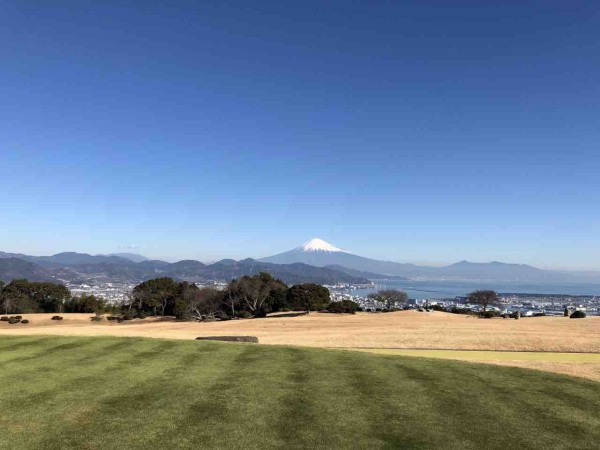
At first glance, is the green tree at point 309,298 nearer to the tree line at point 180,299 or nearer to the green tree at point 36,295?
the tree line at point 180,299

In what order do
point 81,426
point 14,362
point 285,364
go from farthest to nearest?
point 285,364
point 14,362
point 81,426

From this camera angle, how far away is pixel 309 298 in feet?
248

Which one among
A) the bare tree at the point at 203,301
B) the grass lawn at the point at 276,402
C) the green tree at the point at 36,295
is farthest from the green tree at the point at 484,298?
the green tree at the point at 36,295

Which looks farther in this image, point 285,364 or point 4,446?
point 285,364

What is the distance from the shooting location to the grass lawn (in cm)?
976

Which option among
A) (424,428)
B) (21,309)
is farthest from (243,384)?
(21,309)

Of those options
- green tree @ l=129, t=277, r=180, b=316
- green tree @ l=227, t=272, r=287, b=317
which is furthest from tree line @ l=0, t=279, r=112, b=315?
green tree @ l=227, t=272, r=287, b=317

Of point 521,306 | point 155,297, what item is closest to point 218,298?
point 155,297

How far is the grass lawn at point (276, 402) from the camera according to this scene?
9.76 m

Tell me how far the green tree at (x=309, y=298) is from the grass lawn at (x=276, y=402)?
5677 cm

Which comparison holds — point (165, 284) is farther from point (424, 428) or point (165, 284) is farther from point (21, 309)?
point (424, 428)

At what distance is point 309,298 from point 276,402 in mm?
63850

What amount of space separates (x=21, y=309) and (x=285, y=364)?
3468 inches

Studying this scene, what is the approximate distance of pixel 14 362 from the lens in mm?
16359
